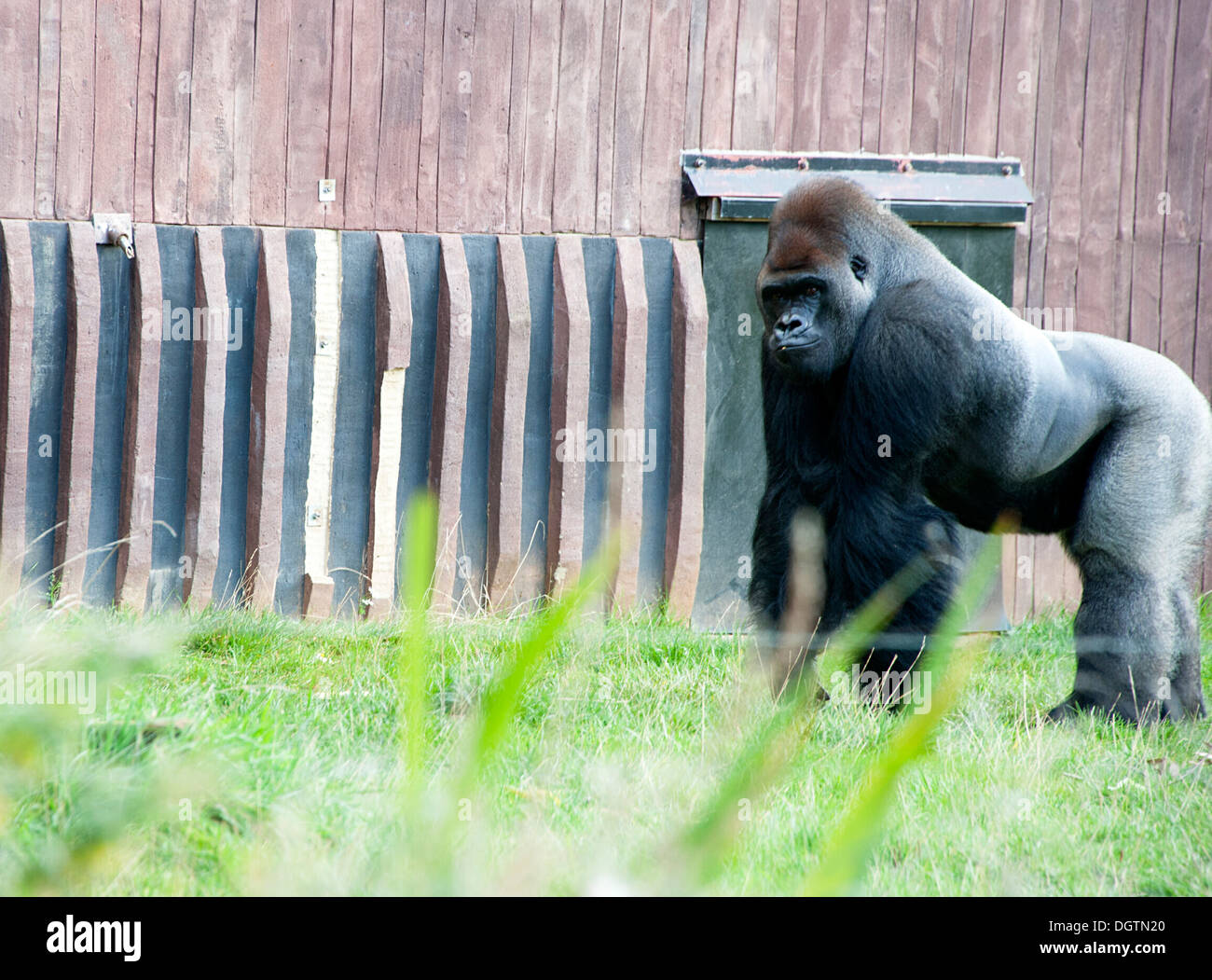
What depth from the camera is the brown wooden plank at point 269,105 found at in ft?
20.1

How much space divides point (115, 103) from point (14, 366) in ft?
4.49

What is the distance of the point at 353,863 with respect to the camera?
7.25ft

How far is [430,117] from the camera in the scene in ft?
21.0

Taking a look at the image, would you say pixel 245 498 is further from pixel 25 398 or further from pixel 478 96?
pixel 478 96

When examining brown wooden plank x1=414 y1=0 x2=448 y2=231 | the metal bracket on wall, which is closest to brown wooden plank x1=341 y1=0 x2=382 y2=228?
brown wooden plank x1=414 y1=0 x2=448 y2=231

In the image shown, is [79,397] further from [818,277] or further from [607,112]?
[818,277]

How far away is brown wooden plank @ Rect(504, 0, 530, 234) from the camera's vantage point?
21.3ft

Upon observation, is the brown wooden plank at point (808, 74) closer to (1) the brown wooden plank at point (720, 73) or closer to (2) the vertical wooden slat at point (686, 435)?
(1) the brown wooden plank at point (720, 73)

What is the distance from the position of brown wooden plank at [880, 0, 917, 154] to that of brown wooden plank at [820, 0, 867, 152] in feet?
0.48

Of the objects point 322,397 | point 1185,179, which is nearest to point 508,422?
point 322,397

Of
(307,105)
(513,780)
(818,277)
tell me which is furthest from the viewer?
(307,105)

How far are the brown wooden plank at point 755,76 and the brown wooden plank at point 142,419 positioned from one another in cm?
320

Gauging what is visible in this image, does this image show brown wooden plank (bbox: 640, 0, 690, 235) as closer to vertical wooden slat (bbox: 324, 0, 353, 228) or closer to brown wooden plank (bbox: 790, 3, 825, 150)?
brown wooden plank (bbox: 790, 3, 825, 150)
